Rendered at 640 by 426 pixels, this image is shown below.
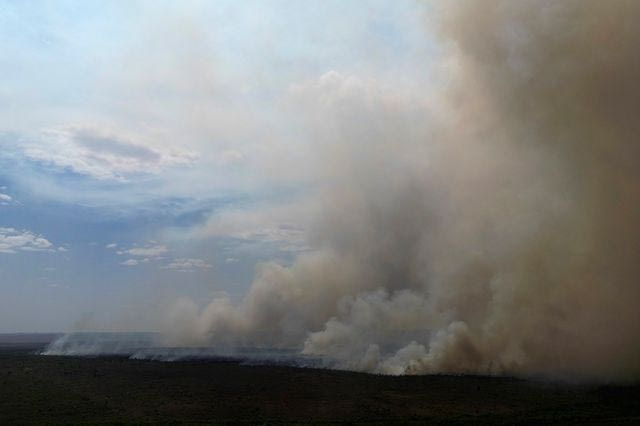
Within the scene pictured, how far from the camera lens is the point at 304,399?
56.8 metres

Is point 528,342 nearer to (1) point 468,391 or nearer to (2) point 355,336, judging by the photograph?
(1) point 468,391

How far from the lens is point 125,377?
79.8 metres

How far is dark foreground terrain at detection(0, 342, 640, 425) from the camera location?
46.8 meters

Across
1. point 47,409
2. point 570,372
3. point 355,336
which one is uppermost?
point 355,336

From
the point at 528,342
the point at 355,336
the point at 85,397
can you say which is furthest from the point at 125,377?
the point at 528,342

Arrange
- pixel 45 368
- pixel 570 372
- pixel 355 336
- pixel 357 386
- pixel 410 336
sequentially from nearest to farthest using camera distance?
pixel 357 386 < pixel 570 372 < pixel 45 368 < pixel 355 336 < pixel 410 336

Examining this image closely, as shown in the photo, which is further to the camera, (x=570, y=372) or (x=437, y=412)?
(x=570, y=372)

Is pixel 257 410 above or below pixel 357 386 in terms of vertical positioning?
below

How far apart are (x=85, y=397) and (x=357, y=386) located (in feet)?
99.5

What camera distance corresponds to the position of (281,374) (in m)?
78.8

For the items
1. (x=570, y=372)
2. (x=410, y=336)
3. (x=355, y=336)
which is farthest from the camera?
(x=410, y=336)

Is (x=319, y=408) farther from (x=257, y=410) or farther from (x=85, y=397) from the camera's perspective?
(x=85, y=397)

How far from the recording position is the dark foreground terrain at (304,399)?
46812mm

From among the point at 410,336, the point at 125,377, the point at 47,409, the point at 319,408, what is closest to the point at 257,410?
the point at 319,408
